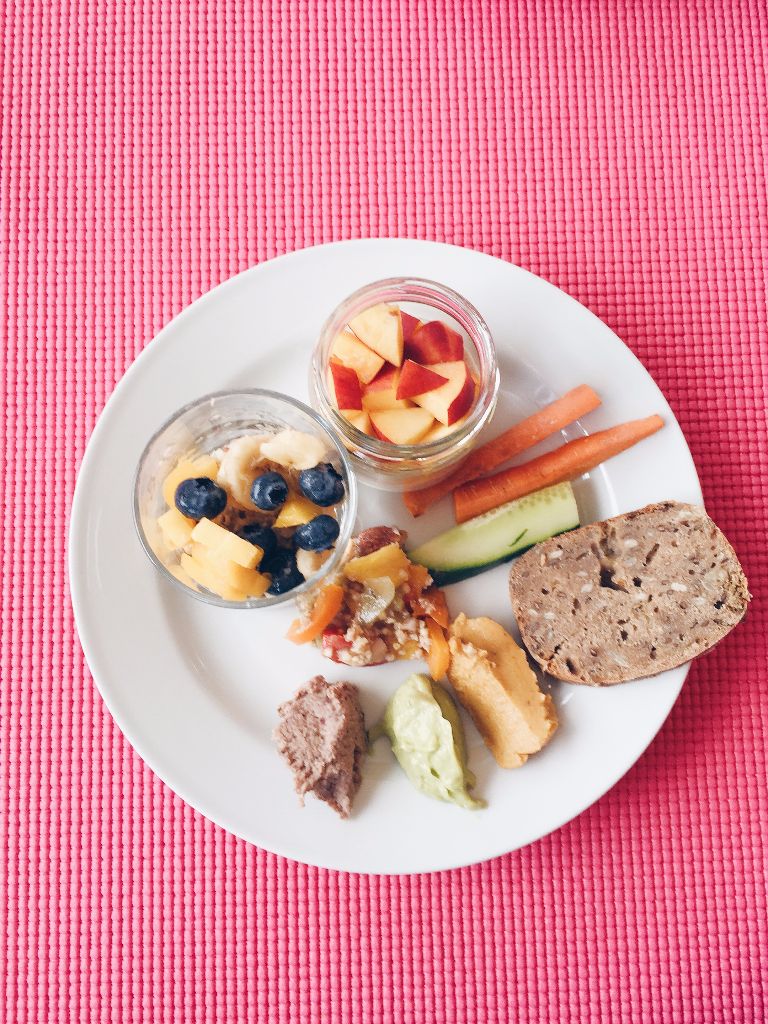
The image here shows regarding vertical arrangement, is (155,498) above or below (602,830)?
above

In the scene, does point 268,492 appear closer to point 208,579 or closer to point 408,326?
point 208,579

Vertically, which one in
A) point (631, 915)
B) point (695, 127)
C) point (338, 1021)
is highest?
point (695, 127)

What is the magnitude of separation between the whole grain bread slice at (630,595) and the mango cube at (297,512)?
387mm

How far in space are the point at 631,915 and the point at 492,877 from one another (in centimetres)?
27

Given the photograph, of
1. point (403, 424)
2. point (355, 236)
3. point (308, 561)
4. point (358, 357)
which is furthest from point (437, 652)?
point (355, 236)

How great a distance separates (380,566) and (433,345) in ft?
1.23

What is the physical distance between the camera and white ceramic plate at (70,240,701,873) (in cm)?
148

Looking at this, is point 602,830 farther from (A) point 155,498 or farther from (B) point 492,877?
(A) point 155,498

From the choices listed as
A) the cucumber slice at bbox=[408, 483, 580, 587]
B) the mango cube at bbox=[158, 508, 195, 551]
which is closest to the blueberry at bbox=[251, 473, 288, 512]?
the mango cube at bbox=[158, 508, 195, 551]

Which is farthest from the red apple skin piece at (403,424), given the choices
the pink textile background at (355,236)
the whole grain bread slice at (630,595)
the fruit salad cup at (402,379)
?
the pink textile background at (355,236)

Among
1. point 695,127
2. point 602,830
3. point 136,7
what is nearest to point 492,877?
point 602,830

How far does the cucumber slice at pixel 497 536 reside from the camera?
5.02ft

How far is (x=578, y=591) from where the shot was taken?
153cm

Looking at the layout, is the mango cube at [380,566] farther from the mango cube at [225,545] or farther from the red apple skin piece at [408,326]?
the red apple skin piece at [408,326]
